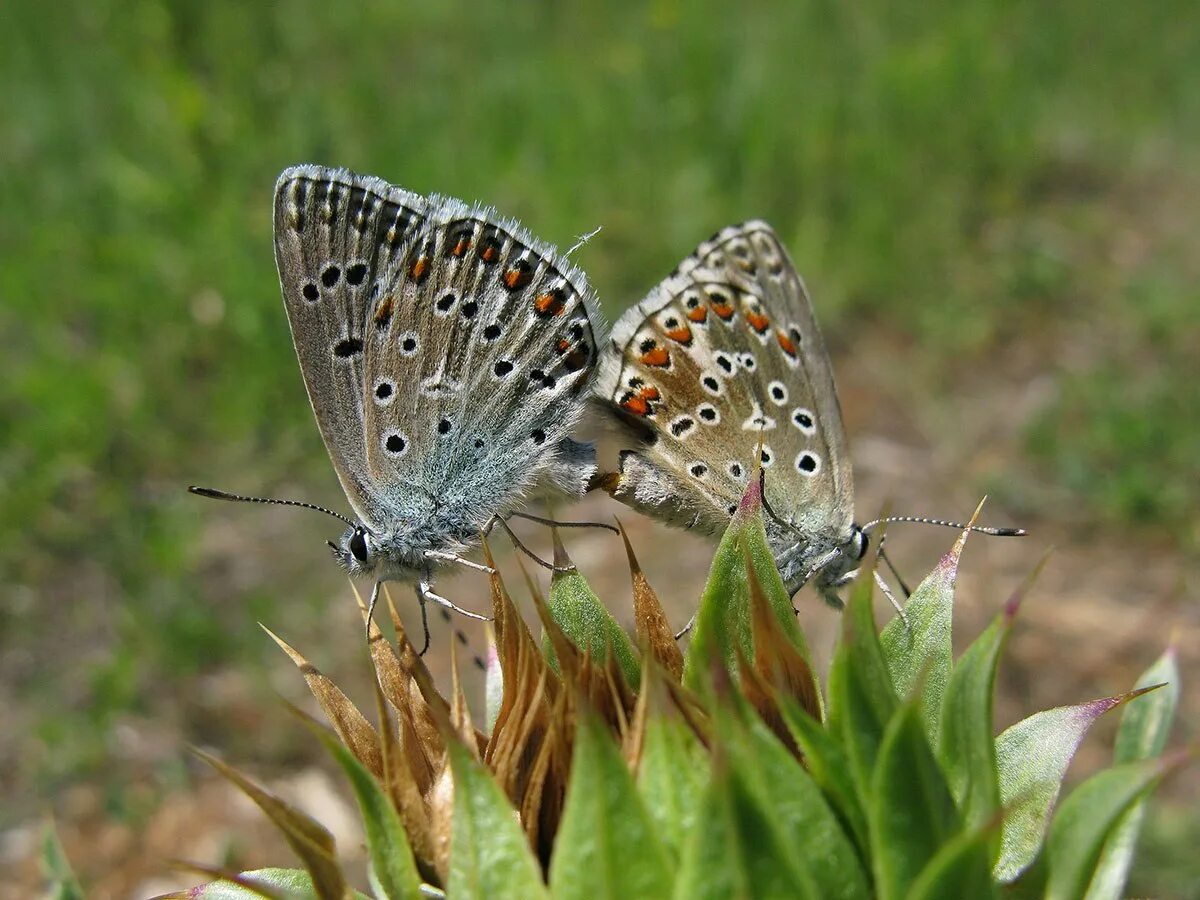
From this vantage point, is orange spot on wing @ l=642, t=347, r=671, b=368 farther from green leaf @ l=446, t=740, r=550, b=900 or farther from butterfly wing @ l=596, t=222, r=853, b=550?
green leaf @ l=446, t=740, r=550, b=900

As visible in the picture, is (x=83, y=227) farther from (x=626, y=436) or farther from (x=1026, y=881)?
(x=1026, y=881)

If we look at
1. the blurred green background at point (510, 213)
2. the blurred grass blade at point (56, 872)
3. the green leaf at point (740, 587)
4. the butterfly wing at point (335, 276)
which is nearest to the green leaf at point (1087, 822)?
the green leaf at point (740, 587)

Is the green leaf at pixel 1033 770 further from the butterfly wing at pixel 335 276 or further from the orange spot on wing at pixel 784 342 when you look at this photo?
the butterfly wing at pixel 335 276

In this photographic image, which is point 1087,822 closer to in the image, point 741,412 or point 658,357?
point 741,412

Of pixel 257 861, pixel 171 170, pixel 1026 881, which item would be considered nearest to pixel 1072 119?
pixel 171 170

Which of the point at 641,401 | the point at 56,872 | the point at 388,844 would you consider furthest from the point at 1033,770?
the point at 56,872
